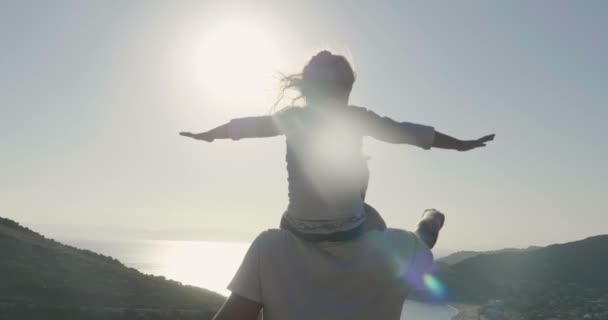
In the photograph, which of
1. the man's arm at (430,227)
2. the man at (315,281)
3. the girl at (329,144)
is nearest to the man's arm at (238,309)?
the man at (315,281)

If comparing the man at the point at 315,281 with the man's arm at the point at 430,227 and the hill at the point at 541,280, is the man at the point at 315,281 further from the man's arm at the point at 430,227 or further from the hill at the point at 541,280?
the hill at the point at 541,280

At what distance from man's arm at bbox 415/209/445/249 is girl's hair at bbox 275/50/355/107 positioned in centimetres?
87

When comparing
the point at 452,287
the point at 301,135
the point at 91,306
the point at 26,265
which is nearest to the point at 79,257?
the point at 26,265

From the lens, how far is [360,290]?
258 centimetres

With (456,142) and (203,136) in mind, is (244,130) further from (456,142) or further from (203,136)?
(456,142)

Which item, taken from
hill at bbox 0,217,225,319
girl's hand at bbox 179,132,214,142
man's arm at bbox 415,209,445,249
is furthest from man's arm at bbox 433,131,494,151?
hill at bbox 0,217,225,319

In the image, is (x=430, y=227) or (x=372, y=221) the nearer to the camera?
(x=372, y=221)

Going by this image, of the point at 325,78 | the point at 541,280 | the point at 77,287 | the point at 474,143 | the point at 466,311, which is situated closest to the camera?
the point at 474,143

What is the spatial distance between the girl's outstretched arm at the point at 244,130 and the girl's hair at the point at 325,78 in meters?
0.31

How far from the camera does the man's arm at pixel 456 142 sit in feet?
9.13

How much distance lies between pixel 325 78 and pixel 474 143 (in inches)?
35.3

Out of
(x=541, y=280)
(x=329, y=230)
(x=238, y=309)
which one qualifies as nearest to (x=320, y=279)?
(x=329, y=230)

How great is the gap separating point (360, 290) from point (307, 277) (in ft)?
0.89

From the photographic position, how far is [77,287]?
22.3 m
